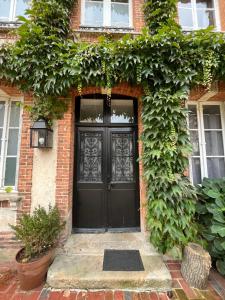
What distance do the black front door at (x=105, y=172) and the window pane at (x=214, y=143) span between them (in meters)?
1.60

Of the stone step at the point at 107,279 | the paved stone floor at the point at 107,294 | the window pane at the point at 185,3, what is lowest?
the paved stone floor at the point at 107,294

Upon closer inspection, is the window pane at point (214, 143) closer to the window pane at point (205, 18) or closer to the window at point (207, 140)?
the window at point (207, 140)

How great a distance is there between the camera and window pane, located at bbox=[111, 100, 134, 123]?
385cm

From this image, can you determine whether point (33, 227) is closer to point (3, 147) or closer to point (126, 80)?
point (3, 147)

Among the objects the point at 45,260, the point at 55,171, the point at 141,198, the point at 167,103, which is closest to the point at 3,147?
the point at 55,171

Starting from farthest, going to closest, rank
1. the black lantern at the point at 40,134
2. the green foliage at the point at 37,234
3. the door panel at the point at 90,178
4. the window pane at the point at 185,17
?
the window pane at the point at 185,17
the door panel at the point at 90,178
the black lantern at the point at 40,134
the green foliage at the point at 37,234

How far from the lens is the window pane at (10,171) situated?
131 inches

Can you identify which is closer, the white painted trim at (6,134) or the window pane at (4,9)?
the white painted trim at (6,134)

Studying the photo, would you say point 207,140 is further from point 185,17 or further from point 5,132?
point 5,132

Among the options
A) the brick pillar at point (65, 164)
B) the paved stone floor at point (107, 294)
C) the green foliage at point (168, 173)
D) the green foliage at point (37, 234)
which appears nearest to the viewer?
the paved stone floor at point (107, 294)

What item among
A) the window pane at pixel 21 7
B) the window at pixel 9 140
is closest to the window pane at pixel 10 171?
the window at pixel 9 140

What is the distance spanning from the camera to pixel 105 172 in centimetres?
369

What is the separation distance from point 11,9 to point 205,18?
455cm

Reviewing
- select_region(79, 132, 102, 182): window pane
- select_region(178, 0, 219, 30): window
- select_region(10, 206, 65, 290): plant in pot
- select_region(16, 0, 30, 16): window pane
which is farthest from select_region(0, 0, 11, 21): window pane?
select_region(10, 206, 65, 290): plant in pot
